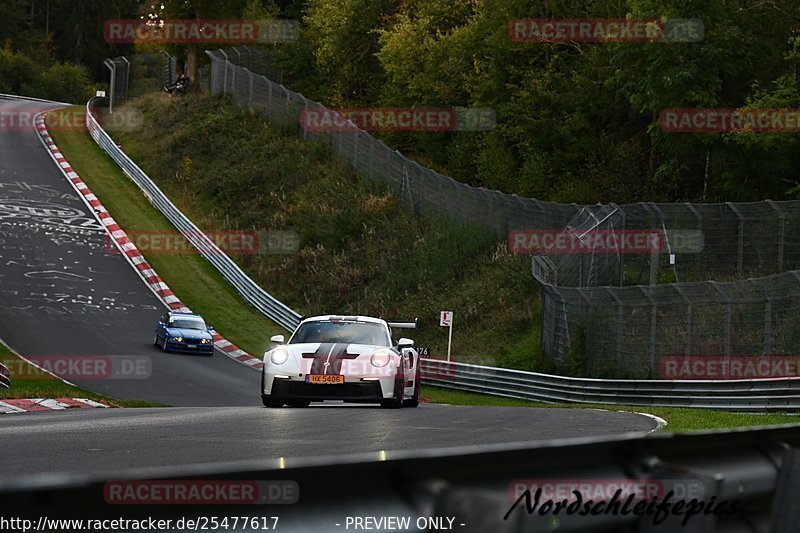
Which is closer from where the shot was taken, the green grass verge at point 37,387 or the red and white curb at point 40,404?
the red and white curb at point 40,404

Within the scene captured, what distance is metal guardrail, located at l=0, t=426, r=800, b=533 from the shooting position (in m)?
2.67

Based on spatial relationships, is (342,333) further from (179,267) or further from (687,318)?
(179,267)

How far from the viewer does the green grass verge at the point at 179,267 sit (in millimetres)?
39812

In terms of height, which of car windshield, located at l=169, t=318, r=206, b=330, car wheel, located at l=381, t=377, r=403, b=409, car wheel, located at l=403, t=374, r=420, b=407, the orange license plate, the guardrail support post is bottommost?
car windshield, located at l=169, t=318, r=206, b=330

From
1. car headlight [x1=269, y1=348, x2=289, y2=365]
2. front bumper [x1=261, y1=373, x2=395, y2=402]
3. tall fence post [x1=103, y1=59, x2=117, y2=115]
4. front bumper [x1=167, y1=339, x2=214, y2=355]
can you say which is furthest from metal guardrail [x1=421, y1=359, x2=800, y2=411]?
tall fence post [x1=103, y1=59, x2=117, y2=115]

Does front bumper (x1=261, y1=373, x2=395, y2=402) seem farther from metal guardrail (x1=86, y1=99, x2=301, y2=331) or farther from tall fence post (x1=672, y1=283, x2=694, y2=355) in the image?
metal guardrail (x1=86, y1=99, x2=301, y2=331)

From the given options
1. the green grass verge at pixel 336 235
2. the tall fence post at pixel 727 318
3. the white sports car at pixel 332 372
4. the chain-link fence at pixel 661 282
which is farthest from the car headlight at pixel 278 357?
the green grass verge at pixel 336 235

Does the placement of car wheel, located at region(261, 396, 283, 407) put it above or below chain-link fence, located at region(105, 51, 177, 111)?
below

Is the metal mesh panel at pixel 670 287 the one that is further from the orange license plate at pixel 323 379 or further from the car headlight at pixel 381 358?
the orange license plate at pixel 323 379

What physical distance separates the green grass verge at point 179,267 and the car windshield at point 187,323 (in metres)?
2.71

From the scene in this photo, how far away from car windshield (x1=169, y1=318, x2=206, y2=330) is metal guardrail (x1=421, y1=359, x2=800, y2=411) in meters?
6.44

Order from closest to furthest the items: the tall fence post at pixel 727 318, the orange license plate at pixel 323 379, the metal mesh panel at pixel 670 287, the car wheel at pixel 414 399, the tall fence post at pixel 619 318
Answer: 1. the orange license plate at pixel 323 379
2. the car wheel at pixel 414 399
3. the metal mesh panel at pixel 670 287
4. the tall fence post at pixel 727 318
5. the tall fence post at pixel 619 318

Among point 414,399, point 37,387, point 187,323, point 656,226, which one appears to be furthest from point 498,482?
point 187,323

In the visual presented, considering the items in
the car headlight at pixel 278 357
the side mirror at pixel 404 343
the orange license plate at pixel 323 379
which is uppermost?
the side mirror at pixel 404 343
